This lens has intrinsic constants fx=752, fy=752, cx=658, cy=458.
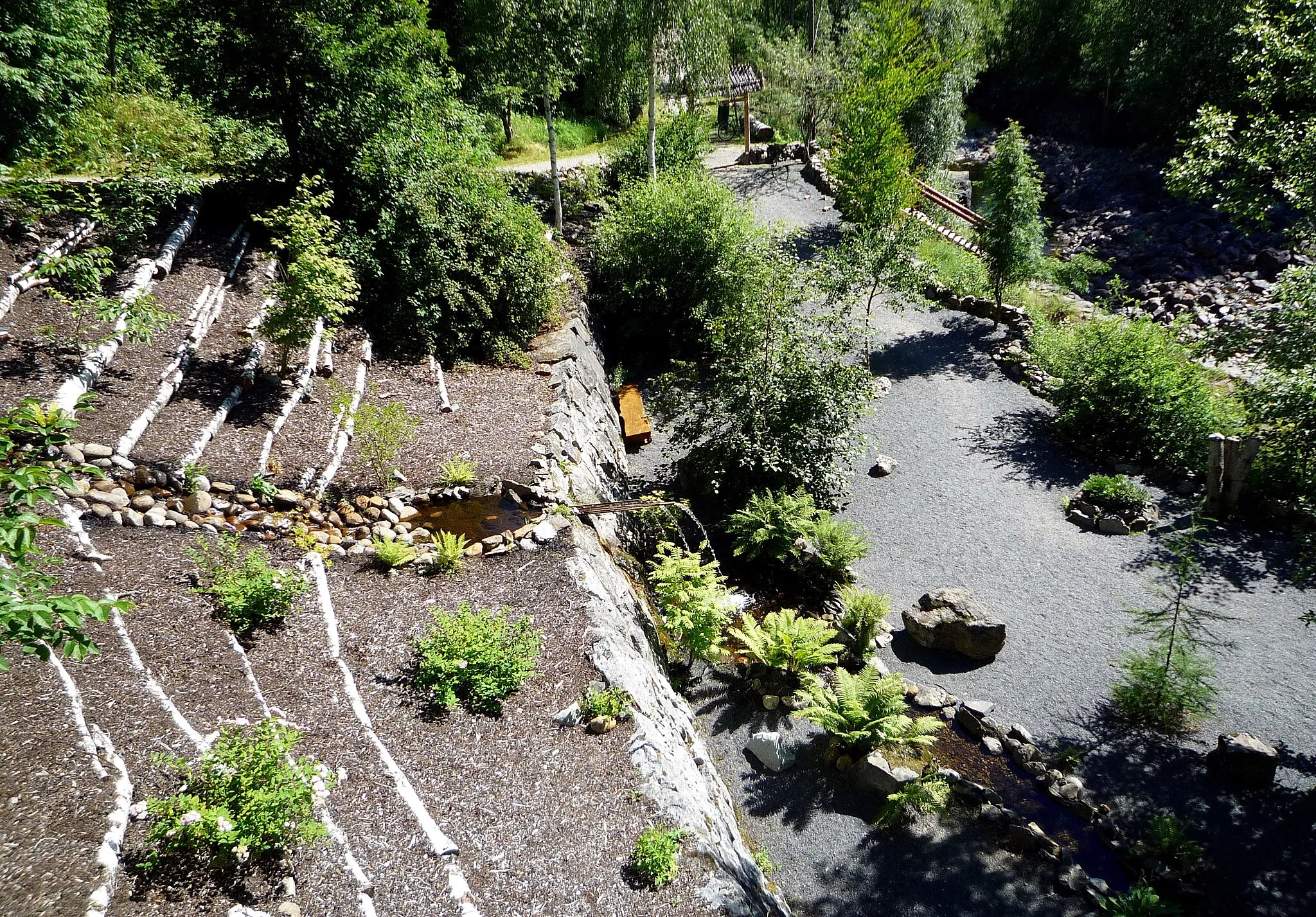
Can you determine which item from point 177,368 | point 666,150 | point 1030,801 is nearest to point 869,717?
point 1030,801

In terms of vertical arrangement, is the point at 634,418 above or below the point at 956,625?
above

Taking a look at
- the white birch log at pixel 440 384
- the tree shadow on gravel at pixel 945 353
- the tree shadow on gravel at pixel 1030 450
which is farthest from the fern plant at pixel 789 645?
the tree shadow on gravel at pixel 945 353

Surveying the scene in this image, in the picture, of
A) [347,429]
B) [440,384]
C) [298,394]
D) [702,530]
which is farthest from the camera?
[440,384]

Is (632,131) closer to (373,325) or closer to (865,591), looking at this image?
A: (373,325)

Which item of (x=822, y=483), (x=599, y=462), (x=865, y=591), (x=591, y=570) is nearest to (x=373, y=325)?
(x=599, y=462)

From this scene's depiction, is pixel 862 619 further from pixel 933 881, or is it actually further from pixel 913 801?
pixel 933 881

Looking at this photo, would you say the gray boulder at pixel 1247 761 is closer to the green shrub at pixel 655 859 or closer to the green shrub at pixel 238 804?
the green shrub at pixel 655 859

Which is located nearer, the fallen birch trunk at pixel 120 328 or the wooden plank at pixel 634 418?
the fallen birch trunk at pixel 120 328
